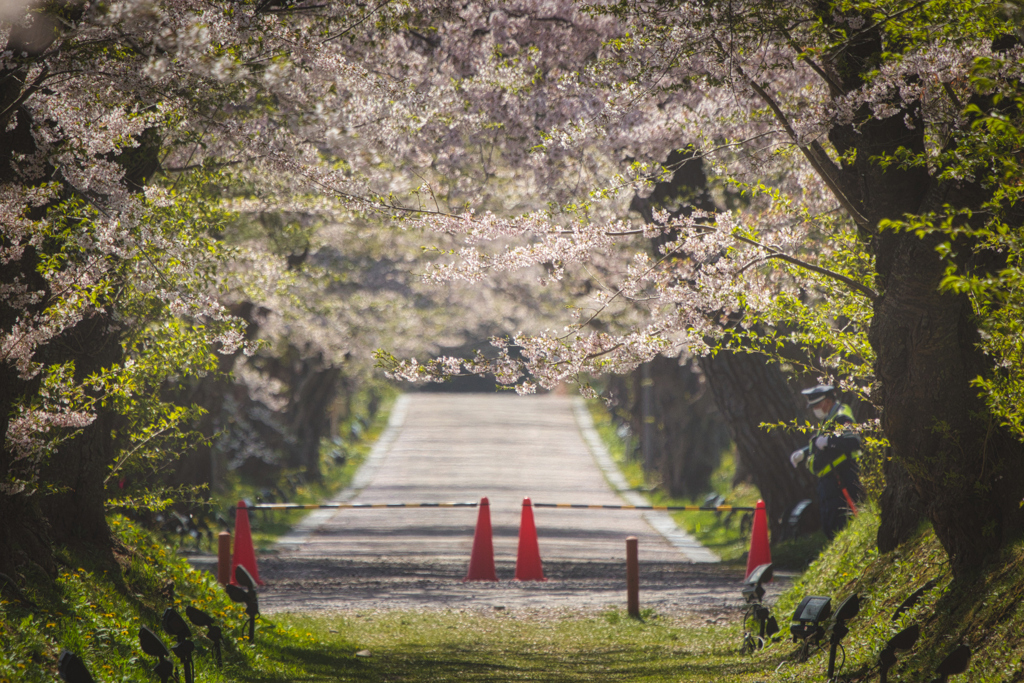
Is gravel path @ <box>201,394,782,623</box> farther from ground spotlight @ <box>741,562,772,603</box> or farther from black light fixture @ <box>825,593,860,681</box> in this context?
black light fixture @ <box>825,593,860,681</box>

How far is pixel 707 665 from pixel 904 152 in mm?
4220

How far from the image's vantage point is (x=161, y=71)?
549cm

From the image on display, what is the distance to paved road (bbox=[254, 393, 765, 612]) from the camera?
12266mm

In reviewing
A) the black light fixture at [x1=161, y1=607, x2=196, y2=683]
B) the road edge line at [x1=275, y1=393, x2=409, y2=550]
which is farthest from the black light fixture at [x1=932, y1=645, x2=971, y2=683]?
the road edge line at [x1=275, y1=393, x2=409, y2=550]

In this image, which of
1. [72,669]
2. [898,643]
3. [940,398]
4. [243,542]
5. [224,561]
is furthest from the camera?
[243,542]

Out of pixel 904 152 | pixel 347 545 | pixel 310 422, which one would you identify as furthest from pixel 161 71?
pixel 310 422

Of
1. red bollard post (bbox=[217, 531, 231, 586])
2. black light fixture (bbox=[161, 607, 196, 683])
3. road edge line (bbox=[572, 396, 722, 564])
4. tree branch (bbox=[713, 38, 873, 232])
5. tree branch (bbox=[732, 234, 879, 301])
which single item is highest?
tree branch (bbox=[713, 38, 873, 232])

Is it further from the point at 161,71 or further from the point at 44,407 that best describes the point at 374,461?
the point at 161,71

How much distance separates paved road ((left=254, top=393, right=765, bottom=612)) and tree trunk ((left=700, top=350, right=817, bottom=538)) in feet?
4.59

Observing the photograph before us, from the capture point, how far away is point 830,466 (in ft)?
36.6

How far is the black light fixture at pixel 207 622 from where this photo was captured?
707 cm

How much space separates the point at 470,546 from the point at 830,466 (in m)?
7.57

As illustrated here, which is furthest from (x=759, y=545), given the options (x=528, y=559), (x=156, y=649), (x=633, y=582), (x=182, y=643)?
(x=156, y=649)

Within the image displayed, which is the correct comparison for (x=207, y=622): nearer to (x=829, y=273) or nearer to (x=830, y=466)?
(x=829, y=273)
